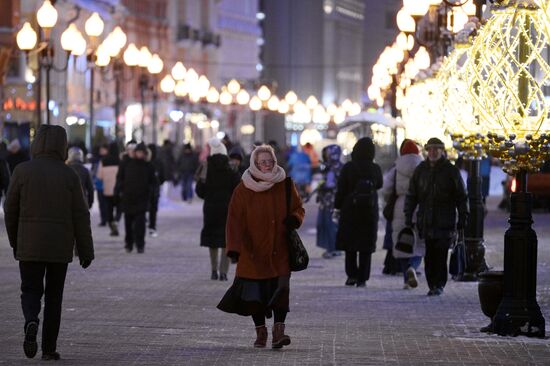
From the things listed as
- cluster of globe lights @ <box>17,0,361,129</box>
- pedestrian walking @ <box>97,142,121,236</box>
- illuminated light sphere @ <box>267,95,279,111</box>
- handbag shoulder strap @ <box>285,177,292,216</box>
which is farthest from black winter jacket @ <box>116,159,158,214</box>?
illuminated light sphere @ <box>267,95,279,111</box>

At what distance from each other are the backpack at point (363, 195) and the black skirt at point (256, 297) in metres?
7.08

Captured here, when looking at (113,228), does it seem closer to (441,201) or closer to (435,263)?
(435,263)

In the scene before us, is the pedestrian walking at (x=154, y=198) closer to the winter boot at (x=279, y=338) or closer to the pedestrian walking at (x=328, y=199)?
the pedestrian walking at (x=328, y=199)

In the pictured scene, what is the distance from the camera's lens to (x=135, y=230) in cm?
2695

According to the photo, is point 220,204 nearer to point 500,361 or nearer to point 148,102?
point 500,361

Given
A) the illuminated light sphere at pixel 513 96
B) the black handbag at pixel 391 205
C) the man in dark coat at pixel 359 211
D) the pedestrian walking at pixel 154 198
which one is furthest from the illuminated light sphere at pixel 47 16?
the illuminated light sphere at pixel 513 96

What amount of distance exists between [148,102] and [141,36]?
8.39 m

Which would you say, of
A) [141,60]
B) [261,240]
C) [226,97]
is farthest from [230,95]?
[261,240]

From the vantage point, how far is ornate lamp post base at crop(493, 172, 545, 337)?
15227 millimetres

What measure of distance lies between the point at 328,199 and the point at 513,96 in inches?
469

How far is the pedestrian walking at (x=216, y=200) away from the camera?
21.9 meters

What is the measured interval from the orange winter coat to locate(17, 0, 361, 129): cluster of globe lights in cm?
1708

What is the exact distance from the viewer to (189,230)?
34031mm

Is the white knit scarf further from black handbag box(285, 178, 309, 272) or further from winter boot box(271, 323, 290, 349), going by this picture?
winter boot box(271, 323, 290, 349)
